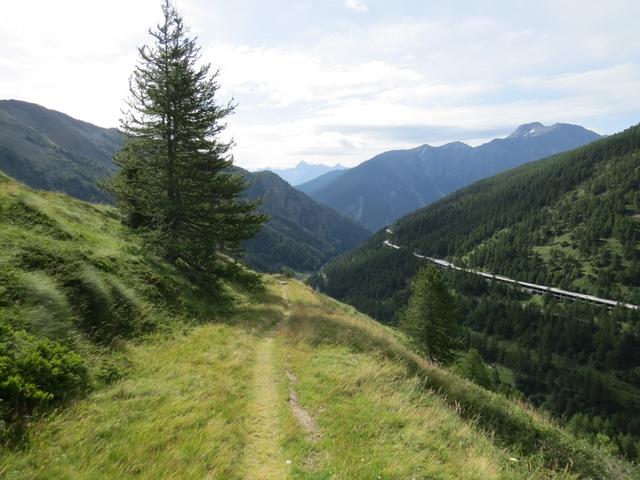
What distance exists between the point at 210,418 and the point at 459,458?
5825mm

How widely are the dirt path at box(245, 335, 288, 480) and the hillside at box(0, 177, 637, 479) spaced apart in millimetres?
44

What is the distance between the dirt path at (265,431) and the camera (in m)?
7.43

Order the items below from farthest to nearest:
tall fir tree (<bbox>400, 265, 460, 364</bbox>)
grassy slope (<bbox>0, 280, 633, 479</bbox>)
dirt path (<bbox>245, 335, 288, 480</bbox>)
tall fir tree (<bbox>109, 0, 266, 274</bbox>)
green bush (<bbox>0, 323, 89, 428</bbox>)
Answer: tall fir tree (<bbox>400, 265, 460, 364</bbox>)
tall fir tree (<bbox>109, 0, 266, 274</bbox>)
dirt path (<bbox>245, 335, 288, 480</bbox>)
green bush (<bbox>0, 323, 89, 428</bbox>)
grassy slope (<bbox>0, 280, 633, 479</bbox>)

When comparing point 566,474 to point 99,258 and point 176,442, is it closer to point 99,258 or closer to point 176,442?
point 176,442

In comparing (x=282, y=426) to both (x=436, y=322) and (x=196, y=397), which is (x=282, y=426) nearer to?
(x=196, y=397)

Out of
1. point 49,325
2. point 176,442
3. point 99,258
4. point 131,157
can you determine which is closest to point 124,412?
point 176,442

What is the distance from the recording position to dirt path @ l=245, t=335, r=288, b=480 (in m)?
7.43

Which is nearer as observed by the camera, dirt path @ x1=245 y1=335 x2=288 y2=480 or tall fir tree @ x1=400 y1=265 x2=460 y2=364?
dirt path @ x1=245 y1=335 x2=288 y2=480

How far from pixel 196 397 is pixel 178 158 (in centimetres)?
1996

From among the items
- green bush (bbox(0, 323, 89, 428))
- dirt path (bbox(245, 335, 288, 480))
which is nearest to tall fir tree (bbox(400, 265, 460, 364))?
dirt path (bbox(245, 335, 288, 480))

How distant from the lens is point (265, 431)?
9.14m

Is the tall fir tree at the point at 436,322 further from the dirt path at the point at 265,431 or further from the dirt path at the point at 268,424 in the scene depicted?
the dirt path at the point at 265,431

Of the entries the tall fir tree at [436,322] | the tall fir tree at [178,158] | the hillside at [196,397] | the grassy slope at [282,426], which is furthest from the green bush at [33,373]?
the tall fir tree at [436,322]

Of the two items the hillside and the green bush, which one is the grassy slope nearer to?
the hillside
